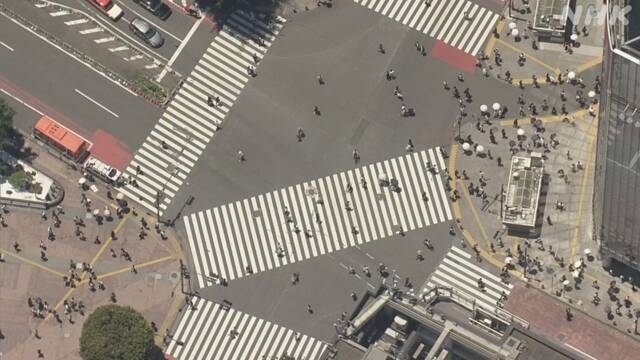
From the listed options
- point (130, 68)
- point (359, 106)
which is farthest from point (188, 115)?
point (359, 106)

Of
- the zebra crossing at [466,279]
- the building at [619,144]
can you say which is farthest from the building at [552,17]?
the zebra crossing at [466,279]

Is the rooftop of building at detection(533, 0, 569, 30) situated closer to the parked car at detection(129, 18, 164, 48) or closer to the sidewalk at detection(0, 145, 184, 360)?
the parked car at detection(129, 18, 164, 48)

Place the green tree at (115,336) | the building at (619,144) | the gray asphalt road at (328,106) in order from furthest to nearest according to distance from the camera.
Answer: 1. the gray asphalt road at (328,106)
2. the green tree at (115,336)
3. the building at (619,144)

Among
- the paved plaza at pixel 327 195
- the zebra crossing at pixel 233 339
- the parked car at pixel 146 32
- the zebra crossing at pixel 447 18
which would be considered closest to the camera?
the zebra crossing at pixel 233 339

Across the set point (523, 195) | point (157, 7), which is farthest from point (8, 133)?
point (523, 195)

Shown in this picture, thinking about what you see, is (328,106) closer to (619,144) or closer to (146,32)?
(146,32)

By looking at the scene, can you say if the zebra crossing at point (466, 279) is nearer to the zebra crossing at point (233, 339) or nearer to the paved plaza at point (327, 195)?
the paved plaza at point (327, 195)
